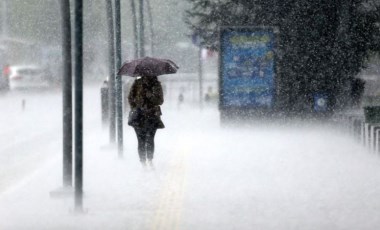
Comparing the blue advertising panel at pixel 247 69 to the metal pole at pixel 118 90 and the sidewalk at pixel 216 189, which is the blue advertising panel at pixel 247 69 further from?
the metal pole at pixel 118 90

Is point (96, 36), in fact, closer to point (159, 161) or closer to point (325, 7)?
point (325, 7)

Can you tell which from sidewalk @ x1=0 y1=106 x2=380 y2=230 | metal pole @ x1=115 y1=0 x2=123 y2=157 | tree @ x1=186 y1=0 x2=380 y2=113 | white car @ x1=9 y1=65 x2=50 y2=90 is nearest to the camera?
sidewalk @ x1=0 y1=106 x2=380 y2=230

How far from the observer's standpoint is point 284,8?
2789 centimetres

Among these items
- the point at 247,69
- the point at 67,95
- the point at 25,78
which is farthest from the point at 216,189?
the point at 25,78

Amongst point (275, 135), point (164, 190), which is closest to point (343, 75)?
point (275, 135)

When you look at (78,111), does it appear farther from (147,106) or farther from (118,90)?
(118,90)

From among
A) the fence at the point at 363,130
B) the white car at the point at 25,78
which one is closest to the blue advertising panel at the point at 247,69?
the fence at the point at 363,130

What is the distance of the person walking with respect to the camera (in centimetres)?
1555

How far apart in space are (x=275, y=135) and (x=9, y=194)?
11364 millimetres

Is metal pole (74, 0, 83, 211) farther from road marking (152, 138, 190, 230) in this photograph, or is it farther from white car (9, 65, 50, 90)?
white car (9, 65, 50, 90)

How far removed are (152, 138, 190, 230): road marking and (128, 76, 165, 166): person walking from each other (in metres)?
0.70

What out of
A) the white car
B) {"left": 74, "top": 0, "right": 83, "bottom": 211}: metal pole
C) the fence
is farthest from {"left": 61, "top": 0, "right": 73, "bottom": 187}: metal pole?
the white car

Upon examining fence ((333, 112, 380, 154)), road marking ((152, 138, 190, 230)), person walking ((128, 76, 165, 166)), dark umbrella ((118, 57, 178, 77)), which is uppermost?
dark umbrella ((118, 57, 178, 77))

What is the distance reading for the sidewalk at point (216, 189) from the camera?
10641 millimetres
